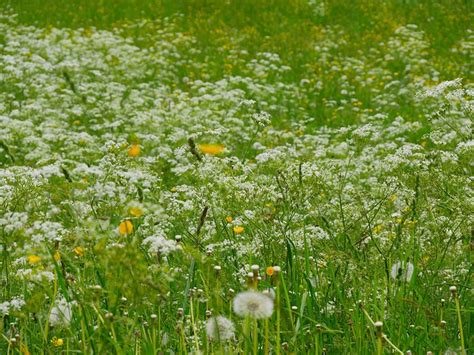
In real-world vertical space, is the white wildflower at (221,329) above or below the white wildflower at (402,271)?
above

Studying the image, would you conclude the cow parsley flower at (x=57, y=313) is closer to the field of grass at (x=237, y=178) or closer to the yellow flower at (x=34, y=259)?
the field of grass at (x=237, y=178)

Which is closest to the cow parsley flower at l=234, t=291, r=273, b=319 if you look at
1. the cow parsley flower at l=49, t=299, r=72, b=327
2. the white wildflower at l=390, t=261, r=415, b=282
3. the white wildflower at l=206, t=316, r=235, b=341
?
the white wildflower at l=206, t=316, r=235, b=341

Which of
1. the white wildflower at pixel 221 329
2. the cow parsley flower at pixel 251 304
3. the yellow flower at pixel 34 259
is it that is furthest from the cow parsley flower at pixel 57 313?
the cow parsley flower at pixel 251 304

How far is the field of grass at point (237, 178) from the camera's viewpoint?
2480 mm

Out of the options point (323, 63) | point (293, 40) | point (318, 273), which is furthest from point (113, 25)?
point (318, 273)

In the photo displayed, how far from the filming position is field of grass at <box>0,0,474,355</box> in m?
2.48

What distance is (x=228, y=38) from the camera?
1372 centimetres

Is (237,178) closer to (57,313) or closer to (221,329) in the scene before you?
(57,313)

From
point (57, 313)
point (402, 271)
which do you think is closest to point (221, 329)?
point (57, 313)

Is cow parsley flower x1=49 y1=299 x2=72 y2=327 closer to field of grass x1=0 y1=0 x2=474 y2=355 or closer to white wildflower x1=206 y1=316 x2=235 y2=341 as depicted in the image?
field of grass x1=0 y1=0 x2=474 y2=355

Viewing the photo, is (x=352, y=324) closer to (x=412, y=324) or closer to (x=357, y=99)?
(x=412, y=324)

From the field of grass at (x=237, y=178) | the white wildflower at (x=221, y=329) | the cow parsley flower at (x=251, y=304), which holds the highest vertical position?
the cow parsley flower at (x=251, y=304)

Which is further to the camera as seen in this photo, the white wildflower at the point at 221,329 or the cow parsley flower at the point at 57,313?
the cow parsley flower at the point at 57,313

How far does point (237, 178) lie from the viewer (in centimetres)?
358
